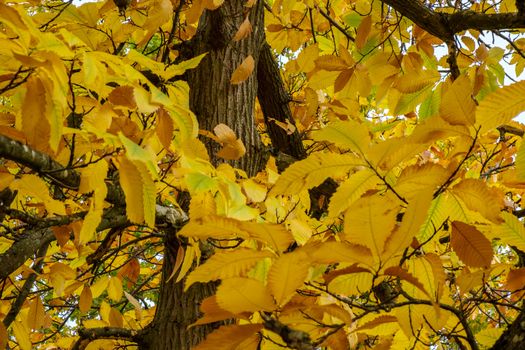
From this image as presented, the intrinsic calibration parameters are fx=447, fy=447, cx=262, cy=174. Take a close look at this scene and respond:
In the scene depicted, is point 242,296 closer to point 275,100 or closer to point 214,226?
point 214,226

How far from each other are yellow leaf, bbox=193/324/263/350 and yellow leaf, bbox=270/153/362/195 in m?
0.25

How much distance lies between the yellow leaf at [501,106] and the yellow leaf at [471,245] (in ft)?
0.61

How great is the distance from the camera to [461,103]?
0.70 meters

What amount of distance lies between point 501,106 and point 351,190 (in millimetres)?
272

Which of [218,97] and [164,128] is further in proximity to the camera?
[218,97]

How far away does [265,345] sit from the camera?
80 centimetres

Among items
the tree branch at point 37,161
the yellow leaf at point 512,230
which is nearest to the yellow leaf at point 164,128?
the tree branch at point 37,161

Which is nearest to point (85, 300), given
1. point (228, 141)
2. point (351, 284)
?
point (228, 141)

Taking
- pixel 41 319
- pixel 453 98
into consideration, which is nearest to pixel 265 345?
pixel 453 98

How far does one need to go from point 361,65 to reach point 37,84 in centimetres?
126

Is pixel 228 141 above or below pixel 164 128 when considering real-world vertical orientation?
above

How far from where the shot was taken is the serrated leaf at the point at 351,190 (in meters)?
0.79

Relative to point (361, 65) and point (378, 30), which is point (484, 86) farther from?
point (378, 30)

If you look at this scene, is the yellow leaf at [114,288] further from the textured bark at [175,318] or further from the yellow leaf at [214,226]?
the yellow leaf at [214,226]
